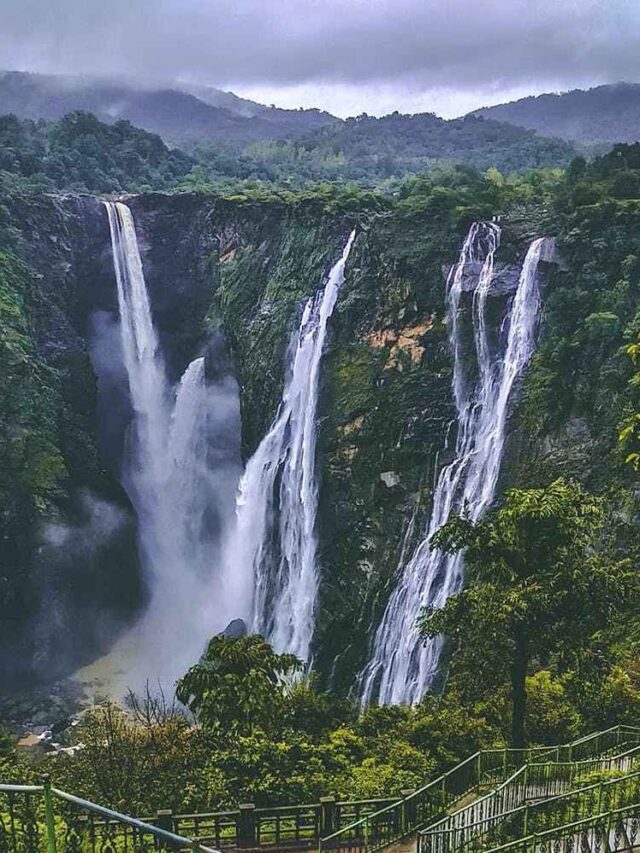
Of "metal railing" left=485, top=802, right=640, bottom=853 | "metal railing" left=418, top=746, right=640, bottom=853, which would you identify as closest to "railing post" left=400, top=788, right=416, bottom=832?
"metal railing" left=418, top=746, right=640, bottom=853

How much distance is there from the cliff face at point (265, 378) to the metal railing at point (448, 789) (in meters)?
10.4

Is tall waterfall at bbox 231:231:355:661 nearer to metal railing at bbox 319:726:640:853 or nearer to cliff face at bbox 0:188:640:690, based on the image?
cliff face at bbox 0:188:640:690

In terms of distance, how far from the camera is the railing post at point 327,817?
1118cm

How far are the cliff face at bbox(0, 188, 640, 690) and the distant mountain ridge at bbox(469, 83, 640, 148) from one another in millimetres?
80636

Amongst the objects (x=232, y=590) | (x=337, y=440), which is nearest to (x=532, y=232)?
(x=337, y=440)

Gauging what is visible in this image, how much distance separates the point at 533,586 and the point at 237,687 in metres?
6.37

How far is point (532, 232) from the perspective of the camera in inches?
1127

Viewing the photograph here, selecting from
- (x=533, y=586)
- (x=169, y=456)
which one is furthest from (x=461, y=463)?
(x=169, y=456)

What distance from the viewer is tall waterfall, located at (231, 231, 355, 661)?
30016 mm

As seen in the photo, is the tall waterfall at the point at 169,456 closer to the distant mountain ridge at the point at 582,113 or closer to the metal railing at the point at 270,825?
the metal railing at the point at 270,825

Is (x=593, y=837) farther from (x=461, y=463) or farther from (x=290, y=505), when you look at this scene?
(x=290, y=505)

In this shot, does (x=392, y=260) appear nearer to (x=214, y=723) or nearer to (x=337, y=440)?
(x=337, y=440)

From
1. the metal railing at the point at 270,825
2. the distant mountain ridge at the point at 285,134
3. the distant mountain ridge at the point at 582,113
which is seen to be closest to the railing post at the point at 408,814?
the metal railing at the point at 270,825

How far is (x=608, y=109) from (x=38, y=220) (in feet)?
343
